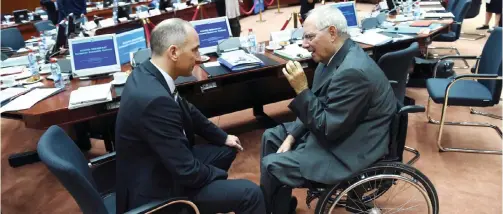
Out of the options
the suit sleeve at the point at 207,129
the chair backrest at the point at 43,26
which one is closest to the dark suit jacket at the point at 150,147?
the suit sleeve at the point at 207,129

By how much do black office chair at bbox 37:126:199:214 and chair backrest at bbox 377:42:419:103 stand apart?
1582 millimetres

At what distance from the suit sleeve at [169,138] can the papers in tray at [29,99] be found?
123 centimetres

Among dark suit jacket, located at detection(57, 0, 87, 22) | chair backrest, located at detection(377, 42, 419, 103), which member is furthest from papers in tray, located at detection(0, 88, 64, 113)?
dark suit jacket, located at detection(57, 0, 87, 22)

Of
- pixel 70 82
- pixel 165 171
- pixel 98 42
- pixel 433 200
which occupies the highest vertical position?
pixel 98 42

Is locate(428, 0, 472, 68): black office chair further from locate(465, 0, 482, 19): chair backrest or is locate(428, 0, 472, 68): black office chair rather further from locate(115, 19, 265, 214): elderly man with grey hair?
locate(115, 19, 265, 214): elderly man with grey hair

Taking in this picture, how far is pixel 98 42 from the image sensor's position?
2670 millimetres

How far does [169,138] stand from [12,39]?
385cm

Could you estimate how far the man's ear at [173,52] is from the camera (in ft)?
4.89

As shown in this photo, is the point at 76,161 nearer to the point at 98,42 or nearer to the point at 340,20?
the point at 340,20

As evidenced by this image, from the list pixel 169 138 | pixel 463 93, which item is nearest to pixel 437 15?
pixel 463 93

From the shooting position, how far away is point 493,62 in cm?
268

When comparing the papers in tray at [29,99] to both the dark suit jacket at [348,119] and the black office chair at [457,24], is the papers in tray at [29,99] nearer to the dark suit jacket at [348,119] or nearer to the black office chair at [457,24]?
the dark suit jacket at [348,119]

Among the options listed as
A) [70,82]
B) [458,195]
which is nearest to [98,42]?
[70,82]

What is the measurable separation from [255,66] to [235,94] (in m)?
0.68
